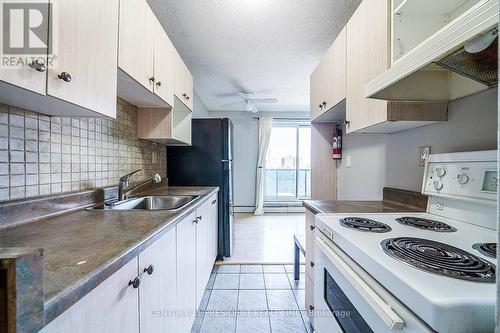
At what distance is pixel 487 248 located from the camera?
770mm

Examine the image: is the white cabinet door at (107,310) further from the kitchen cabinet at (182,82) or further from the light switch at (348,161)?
the light switch at (348,161)

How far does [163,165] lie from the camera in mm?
2781

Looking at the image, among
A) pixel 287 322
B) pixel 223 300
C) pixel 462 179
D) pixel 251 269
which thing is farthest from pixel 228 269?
pixel 462 179

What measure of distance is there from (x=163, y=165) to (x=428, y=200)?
8.00 ft

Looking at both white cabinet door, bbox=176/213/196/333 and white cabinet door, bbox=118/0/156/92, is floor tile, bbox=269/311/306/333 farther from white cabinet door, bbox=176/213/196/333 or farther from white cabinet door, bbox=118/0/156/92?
white cabinet door, bbox=118/0/156/92

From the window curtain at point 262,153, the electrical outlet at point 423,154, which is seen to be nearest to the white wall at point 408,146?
the electrical outlet at point 423,154

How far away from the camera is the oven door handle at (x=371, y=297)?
0.56m

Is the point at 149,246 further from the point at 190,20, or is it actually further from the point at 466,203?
the point at 190,20

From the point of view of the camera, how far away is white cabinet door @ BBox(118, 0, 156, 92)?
1.22m

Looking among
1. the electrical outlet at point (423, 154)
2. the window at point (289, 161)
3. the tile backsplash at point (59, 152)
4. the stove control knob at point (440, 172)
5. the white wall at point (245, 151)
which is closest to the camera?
the tile backsplash at point (59, 152)

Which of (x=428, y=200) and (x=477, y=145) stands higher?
(x=477, y=145)

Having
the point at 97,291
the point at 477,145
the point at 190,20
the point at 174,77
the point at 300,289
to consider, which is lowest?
the point at 300,289

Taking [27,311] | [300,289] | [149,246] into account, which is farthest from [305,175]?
[27,311]

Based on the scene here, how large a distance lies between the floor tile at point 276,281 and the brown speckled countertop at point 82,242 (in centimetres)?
144
